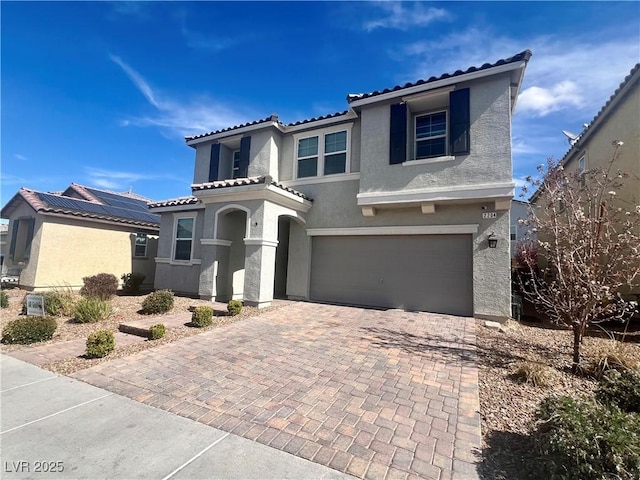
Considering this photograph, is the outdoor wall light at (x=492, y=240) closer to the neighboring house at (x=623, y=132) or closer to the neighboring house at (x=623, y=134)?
the neighboring house at (x=623, y=134)

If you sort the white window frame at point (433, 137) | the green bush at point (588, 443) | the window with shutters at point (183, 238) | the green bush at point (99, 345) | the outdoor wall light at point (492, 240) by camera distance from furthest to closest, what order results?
the window with shutters at point (183, 238) → the white window frame at point (433, 137) → the outdoor wall light at point (492, 240) → the green bush at point (99, 345) → the green bush at point (588, 443)

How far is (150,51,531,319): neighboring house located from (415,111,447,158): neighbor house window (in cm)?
3

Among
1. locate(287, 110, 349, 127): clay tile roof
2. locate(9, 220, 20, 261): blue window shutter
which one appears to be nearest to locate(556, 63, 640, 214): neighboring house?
locate(287, 110, 349, 127): clay tile roof

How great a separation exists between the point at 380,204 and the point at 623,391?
24.9 feet

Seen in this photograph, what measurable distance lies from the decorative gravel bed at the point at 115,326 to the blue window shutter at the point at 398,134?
6758mm

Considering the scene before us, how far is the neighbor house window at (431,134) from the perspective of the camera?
10125mm

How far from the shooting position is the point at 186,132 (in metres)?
14.3

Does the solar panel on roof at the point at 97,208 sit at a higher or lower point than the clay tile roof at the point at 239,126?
lower

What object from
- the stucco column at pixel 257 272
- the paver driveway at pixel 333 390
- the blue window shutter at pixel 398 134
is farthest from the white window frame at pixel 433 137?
the stucco column at pixel 257 272

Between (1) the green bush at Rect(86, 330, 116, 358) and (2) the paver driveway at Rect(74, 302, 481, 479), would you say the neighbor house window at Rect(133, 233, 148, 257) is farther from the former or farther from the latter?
(1) the green bush at Rect(86, 330, 116, 358)

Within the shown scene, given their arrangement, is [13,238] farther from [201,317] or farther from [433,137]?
[433,137]

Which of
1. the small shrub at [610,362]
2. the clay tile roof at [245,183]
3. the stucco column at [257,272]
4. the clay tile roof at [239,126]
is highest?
the clay tile roof at [239,126]

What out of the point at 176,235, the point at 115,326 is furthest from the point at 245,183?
the point at 176,235

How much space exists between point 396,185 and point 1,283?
18.7 m
